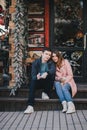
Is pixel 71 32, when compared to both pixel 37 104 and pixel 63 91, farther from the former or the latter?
pixel 37 104

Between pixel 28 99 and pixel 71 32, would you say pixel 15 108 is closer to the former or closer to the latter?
pixel 28 99

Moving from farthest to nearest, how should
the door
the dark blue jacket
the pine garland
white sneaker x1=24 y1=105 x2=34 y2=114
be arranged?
1. the door
2. the pine garland
3. the dark blue jacket
4. white sneaker x1=24 y1=105 x2=34 y2=114

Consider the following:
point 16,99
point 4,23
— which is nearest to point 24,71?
point 16,99

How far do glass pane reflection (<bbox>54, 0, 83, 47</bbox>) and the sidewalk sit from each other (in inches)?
101

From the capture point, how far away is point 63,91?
34.9 ft

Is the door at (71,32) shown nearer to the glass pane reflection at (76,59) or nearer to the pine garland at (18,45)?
the glass pane reflection at (76,59)

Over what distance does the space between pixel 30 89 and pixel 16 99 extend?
1.62 feet

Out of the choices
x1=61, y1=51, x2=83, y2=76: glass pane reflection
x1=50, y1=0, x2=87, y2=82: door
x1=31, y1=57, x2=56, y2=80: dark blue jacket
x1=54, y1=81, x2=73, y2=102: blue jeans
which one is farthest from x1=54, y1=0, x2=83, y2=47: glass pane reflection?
x1=54, y1=81, x2=73, y2=102: blue jeans

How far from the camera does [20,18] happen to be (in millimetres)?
11516

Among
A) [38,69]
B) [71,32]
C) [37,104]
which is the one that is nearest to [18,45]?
[38,69]

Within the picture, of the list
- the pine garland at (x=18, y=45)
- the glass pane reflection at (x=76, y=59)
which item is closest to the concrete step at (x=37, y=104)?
the pine garland at (x=18, y=45)

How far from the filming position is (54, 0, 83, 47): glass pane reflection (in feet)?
41.0

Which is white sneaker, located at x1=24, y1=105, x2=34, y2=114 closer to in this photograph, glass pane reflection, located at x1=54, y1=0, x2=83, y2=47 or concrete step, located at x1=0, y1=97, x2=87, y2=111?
concrete step, located at x1=0, y1=97, x2=87, y2=111

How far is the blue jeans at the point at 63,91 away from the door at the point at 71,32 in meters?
1.82
